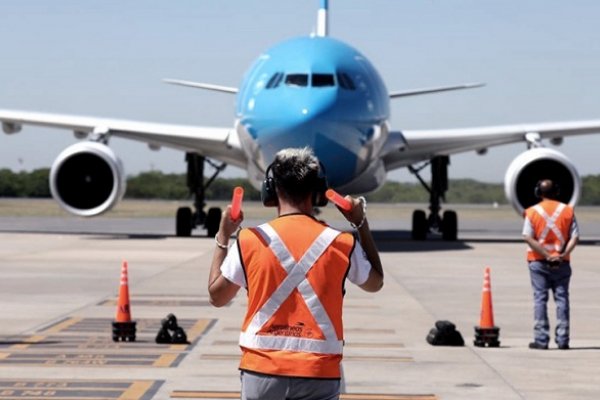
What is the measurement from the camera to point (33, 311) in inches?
520

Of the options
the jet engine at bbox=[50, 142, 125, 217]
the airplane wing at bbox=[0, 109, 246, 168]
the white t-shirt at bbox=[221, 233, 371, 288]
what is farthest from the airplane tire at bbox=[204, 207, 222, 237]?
the white t-shirt at bbox=[221, 233, 371, 288]

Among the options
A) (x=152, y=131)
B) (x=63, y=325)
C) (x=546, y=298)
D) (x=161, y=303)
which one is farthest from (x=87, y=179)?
(x=546, y=298)

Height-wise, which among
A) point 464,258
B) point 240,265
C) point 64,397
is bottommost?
point 64,397

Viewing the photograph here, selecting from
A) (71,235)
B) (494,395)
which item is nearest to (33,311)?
(494,395)

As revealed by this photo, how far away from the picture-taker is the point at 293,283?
458 cm

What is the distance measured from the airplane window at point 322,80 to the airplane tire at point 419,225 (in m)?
8.20

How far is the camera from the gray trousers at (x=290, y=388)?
447 centimetres

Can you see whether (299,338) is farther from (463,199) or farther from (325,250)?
(463,199)

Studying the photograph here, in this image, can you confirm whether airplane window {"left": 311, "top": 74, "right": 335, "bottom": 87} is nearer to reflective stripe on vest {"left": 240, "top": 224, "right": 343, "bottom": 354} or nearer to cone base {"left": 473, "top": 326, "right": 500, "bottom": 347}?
cone base {"left": 473, "top": 326, "right": 500, "bottom": 347}

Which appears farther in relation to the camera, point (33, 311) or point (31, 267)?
point (31, 267)

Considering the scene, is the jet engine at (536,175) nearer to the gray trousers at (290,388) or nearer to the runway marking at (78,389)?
the runway marking at (78,389)

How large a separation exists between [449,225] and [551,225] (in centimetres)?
1810

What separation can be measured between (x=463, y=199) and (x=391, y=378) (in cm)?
6977

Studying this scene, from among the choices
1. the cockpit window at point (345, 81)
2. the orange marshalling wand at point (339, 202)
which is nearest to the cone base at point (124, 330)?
the orange marshalling wand at point (339, 202)
